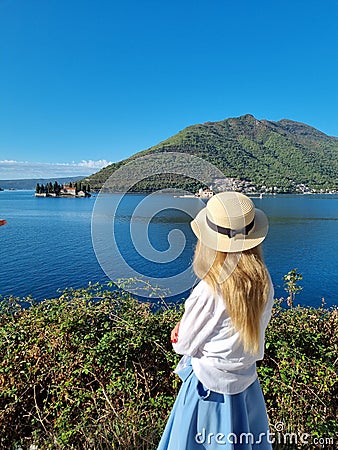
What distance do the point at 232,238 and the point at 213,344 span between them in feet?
1.46

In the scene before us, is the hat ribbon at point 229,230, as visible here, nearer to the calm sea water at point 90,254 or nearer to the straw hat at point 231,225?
the straw hat at point 231,225

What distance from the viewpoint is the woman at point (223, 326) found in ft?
4.37

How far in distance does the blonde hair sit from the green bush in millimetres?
1056

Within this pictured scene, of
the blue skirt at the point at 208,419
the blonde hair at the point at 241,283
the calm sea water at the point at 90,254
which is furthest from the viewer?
the calm sea water at the point at 90,254

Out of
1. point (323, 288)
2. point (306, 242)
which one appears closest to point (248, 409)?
point (323, 288)

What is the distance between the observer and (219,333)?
1.35 metres

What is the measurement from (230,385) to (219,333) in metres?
0.26

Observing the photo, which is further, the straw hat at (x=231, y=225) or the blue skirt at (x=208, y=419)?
the blue skirt at (x=208, y=419)

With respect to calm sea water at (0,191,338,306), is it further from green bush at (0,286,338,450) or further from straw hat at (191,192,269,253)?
green bush at (0,286,338,450)

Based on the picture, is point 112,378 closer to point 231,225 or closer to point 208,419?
point 208,419

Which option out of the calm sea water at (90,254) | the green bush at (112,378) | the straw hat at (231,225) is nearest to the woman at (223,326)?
the straw hat at (231,225)

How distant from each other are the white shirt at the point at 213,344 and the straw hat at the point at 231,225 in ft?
0.61

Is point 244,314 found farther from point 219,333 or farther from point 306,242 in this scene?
point 306,242

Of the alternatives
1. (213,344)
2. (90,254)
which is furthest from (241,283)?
(90,254)
